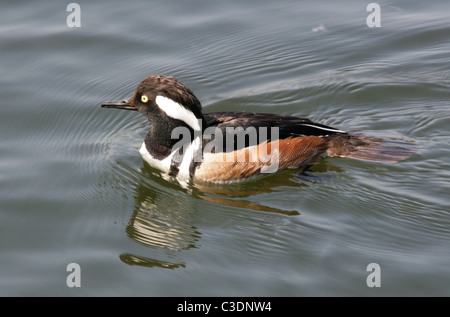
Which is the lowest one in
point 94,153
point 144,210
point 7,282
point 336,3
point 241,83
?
point 7,282

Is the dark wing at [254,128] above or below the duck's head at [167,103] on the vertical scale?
below

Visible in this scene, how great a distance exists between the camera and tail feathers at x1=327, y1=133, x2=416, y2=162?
8875 mm

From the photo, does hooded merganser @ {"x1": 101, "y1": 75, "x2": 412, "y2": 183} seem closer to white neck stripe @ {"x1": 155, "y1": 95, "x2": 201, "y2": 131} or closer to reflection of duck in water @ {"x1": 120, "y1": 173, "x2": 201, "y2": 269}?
white neck stripe @ {"x1": 155, "y1": 95, "x2": 201, "y2": 131}

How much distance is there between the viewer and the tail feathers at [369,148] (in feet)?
29.1

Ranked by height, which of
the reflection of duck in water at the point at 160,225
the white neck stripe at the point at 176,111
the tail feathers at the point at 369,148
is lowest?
the reflection of duck in water at the point at 160,225

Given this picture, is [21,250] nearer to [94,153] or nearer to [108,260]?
[108,260]

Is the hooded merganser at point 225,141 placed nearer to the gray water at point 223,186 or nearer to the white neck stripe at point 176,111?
the white neck stripe at point 176,111

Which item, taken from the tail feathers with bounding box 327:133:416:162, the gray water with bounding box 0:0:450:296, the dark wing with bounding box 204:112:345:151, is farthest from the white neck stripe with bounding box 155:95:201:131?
the tail feathers with bounding box 327:133:416:162

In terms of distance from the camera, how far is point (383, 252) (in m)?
7.08

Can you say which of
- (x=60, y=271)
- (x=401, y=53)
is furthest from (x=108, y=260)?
(x=401, y=53)

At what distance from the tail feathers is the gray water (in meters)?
0.12

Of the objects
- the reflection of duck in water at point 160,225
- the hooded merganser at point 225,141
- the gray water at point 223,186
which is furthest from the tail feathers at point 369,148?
the reflection of duck in water at point 160,225

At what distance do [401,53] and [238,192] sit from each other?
4402mm

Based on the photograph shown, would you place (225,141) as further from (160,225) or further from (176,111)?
(160,225)
